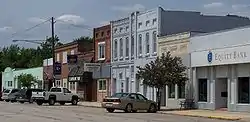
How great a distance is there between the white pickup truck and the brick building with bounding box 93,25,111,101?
18.1 ft

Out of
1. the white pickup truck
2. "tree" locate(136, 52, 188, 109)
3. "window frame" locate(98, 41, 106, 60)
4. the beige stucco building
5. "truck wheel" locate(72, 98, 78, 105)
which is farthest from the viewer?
"window frame" locate(98, 41, 106, 60)

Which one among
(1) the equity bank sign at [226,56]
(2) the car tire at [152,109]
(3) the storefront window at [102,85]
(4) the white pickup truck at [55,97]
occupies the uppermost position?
(1) the equity bank sign at [226,56]

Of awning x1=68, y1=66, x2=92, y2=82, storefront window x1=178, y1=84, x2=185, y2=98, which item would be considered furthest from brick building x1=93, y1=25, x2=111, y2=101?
storefront window x1=178, y1=84, x2=185, y2=98

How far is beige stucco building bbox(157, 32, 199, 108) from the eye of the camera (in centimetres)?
4494

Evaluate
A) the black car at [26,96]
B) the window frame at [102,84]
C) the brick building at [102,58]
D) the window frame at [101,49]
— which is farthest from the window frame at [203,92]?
the black car at [26,96]

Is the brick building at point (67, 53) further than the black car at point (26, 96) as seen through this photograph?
Yes

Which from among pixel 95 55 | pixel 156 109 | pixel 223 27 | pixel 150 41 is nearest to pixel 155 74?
pixel 156 109

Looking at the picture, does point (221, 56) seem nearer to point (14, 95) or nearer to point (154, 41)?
point (154, 41)

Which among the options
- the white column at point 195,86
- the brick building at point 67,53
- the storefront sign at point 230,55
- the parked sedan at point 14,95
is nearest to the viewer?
the storefront sign at point 230,55

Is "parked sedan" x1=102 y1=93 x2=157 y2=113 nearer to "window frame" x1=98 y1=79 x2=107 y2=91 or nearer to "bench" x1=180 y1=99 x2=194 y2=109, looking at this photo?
"bench" x1=180 y1=99 x2=194 y2=109

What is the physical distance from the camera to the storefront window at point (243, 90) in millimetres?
38062

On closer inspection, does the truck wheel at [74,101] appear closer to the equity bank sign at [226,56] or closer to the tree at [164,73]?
the tree at [164,73]

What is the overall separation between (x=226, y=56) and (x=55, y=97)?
21.9 meters

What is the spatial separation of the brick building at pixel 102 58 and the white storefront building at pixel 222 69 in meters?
19.0
